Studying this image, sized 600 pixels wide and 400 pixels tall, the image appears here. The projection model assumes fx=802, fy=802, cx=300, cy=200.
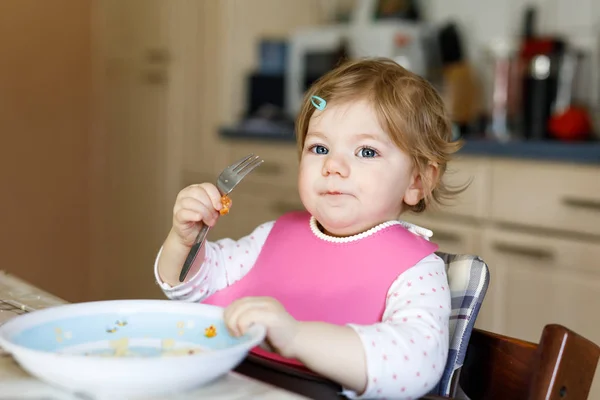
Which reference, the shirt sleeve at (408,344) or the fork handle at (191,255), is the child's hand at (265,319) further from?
the fork handle at (191,255)

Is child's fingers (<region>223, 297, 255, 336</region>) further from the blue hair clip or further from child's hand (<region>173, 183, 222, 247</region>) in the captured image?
the blue hair clip

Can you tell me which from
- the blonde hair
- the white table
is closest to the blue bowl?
the white table

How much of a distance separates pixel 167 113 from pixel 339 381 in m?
2.77

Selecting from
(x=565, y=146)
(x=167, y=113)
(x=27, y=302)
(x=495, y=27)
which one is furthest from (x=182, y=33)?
(x=27, y=302)

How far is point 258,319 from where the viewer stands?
0.76 metres

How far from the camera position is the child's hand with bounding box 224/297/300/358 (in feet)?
2.49

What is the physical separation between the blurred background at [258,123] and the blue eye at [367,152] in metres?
1.01

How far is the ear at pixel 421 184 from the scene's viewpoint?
115 centimetres

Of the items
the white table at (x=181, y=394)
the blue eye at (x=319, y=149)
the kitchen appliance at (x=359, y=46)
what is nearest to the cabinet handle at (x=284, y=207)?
the kitchen appliance at (x=359, y=46)

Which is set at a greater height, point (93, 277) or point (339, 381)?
point (339, 381)

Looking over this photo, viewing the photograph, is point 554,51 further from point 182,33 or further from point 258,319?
point 258,319

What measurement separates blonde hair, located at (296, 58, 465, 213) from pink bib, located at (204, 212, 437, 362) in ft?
0.36

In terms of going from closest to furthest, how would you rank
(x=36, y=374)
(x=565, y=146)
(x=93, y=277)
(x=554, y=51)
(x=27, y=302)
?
(x=36, y=374) < (x=27, y=302) < (x=565, y=146) < (x=554, y=51) < (x=93, y=277)

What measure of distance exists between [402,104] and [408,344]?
37 centimetres
